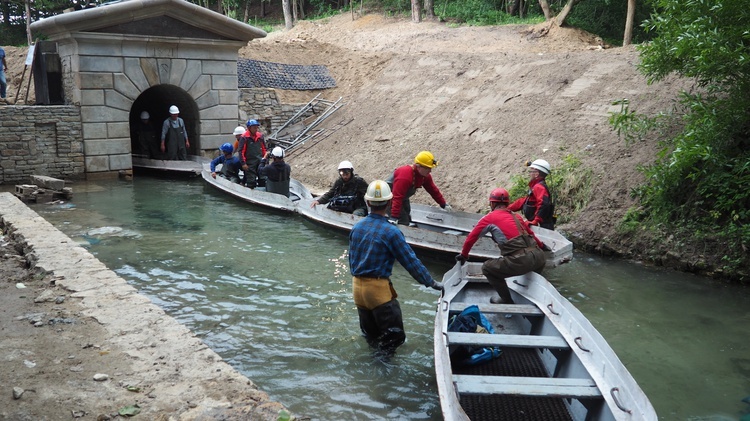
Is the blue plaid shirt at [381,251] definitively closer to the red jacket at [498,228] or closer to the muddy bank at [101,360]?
the red jacket at [498,228]

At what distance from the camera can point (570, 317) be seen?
5539mm

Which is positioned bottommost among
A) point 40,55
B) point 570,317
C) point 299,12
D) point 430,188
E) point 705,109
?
point 570,317

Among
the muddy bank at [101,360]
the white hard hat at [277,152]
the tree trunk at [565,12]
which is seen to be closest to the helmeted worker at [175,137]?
the white hard hat at [277,152]

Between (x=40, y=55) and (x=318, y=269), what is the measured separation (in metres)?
12.3

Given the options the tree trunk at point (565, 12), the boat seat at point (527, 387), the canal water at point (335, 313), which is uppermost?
the tree trunk at point (565, 12)

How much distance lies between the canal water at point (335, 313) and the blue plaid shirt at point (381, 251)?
0.97 metres

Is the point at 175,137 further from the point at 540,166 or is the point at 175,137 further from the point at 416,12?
the point at 416,12

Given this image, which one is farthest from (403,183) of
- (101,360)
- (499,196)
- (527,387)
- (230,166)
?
(230,166)

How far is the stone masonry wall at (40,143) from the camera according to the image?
15.5 metres

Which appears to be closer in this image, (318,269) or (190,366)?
(190,366)

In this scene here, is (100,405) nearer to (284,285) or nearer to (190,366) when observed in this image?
(190,366)

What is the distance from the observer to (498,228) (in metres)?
6.91

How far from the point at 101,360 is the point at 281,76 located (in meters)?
17.6

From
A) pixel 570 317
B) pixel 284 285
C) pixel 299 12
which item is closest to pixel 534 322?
pixel 570 317
